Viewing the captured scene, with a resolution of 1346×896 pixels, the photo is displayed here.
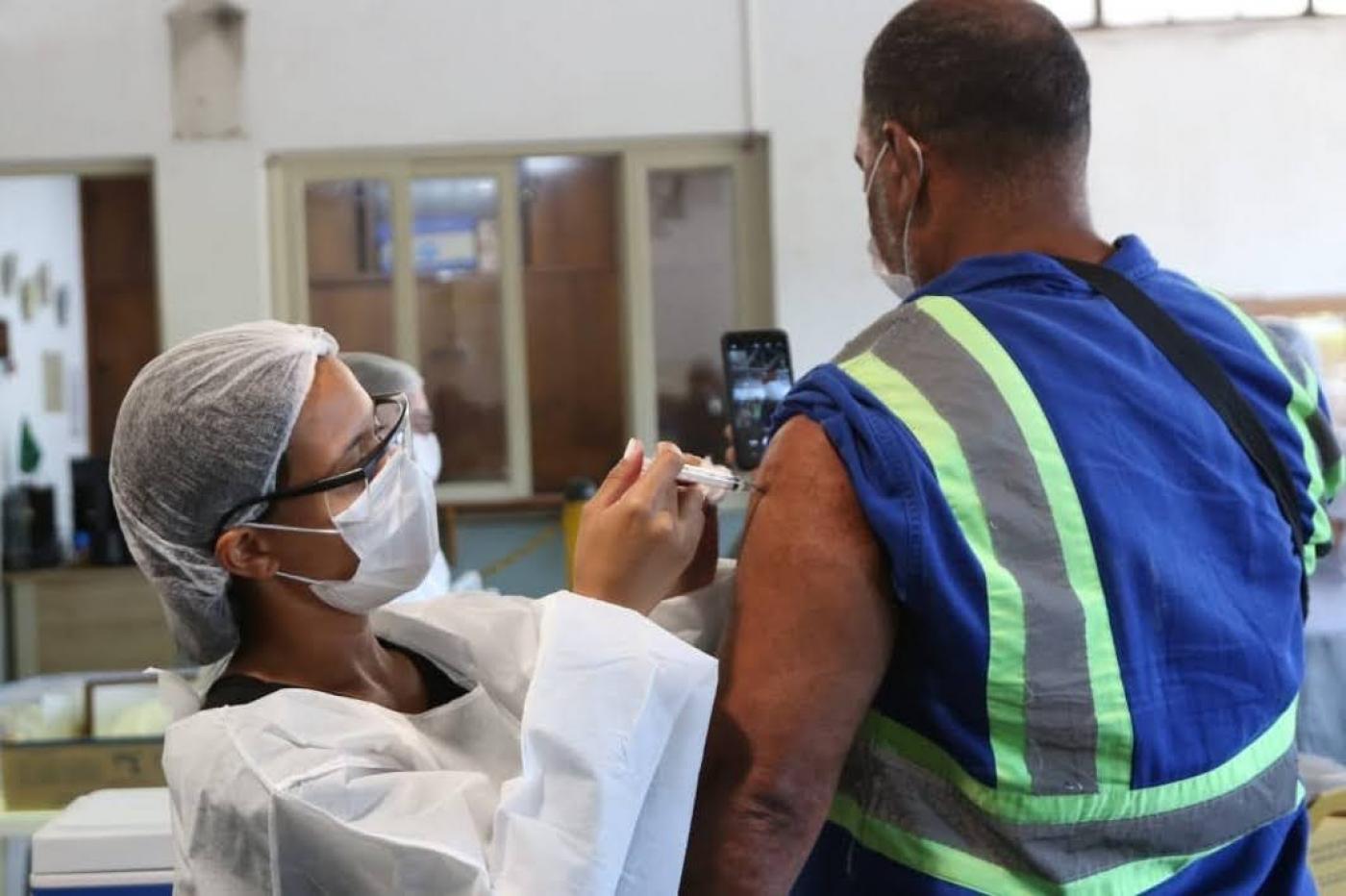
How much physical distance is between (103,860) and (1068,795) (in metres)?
1.43

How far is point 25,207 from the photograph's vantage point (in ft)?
19.3

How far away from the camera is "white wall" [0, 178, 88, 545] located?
5.52m

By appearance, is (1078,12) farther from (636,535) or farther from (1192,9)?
(636,535)

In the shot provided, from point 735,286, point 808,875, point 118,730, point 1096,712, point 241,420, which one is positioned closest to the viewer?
point 1096,712

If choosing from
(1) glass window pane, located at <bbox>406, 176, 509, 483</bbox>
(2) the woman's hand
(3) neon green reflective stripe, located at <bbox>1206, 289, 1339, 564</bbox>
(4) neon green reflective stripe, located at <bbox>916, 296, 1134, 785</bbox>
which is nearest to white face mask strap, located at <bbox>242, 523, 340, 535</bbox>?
(2) the woman's hand

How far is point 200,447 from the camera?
3.99 feet

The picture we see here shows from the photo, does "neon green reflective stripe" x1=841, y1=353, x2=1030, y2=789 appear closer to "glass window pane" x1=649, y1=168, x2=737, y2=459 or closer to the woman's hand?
the woman's hand

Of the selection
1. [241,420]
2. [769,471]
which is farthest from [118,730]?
[769,471]

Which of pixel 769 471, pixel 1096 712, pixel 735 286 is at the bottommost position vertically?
pixel 1096 712

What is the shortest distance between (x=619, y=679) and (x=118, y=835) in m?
1.16

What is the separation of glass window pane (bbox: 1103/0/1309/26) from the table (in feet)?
7.88

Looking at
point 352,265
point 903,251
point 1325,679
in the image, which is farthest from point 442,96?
point 903,251

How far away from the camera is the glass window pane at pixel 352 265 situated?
4777 mm

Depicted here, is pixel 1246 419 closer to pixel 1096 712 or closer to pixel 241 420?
pixel 1096 712
